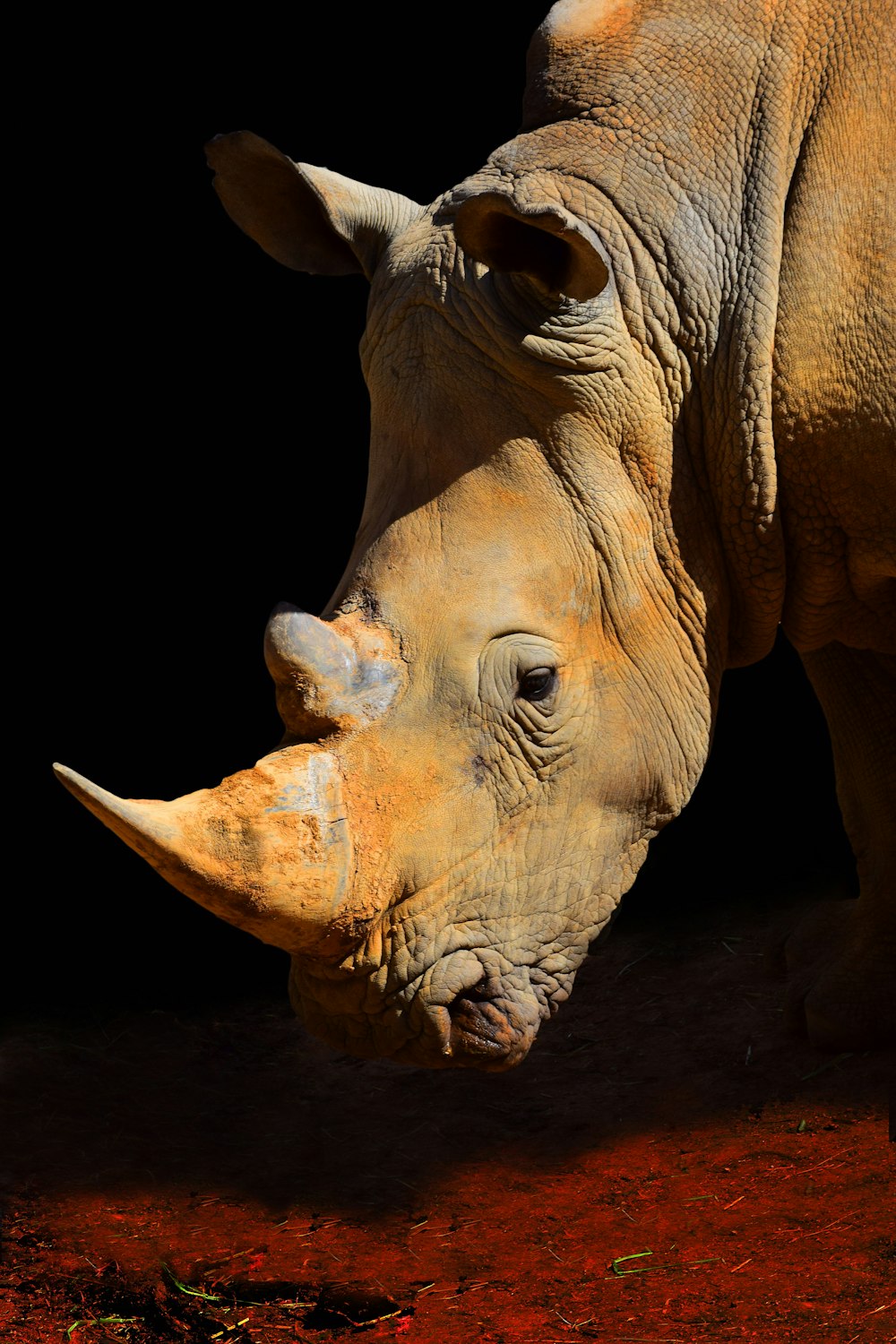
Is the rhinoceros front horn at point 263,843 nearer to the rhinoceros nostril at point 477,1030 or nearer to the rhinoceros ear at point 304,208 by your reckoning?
the rhinoceros nostril at point 477,1030

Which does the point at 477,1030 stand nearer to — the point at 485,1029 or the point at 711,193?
the point at 485,1029

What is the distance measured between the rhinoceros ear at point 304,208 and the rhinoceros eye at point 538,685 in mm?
1198

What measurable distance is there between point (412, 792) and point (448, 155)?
15.8ft

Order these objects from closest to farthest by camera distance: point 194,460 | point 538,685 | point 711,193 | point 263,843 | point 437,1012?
point 263,843, point 437,1012, point 538,685, point 711,193, point 194,460

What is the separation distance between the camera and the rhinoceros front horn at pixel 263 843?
323 cm

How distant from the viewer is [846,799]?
5.46m

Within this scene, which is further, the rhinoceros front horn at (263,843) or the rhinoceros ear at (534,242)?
the rhinoceros ear at (534,242)

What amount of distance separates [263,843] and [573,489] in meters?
1.11

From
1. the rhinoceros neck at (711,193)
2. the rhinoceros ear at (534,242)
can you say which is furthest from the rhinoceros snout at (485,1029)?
the rhinoceros ear at (534,242)

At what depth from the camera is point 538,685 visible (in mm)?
3732

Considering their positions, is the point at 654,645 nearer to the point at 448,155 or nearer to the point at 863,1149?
the point at 863,1149

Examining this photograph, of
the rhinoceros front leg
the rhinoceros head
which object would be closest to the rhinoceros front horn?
the rhinoceros head

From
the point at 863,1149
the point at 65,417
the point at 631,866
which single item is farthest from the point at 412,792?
the point at 65,417

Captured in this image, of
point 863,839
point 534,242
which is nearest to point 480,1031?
point 534,242
